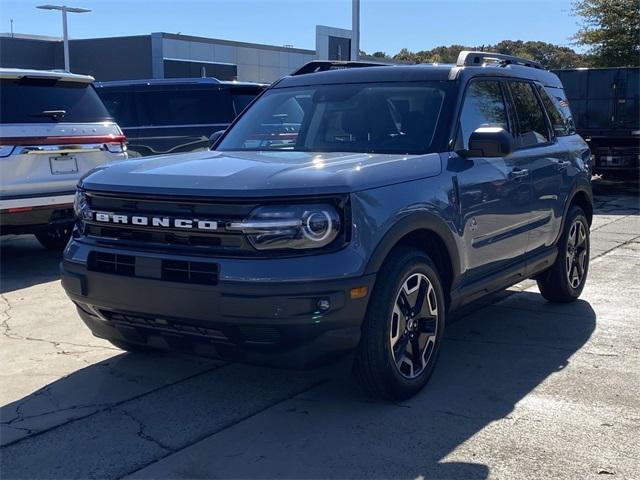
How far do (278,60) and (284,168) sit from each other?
39.0 m

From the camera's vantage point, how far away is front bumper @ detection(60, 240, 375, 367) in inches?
142

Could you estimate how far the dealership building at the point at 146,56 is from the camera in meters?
36.2

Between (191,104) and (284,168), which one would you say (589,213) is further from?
(191,104)

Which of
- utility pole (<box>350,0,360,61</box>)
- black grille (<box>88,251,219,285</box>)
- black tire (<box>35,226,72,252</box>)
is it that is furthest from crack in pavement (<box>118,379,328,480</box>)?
utility pole (<box>350,0,360,61</box>)

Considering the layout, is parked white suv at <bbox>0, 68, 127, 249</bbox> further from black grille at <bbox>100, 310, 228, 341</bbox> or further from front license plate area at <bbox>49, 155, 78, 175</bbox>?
black grille at <bbox>100, 310, 228, 341</bbox>

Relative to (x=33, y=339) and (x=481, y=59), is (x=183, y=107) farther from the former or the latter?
(x=481, y=59)

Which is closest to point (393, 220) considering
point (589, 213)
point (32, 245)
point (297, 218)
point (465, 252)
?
point (297, 218)

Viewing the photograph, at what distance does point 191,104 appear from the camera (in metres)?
11.2

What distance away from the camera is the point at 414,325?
14.2ft

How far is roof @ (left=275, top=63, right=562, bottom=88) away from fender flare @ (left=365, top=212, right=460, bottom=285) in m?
1.16

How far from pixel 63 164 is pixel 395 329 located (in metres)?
4.72

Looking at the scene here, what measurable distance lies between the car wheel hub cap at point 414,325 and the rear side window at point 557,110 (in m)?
2.59

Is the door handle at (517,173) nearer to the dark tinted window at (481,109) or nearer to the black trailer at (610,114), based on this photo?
the dark tinted window at (481,109)

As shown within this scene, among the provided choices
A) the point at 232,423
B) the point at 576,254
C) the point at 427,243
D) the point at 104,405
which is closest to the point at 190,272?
the point at 232,423
